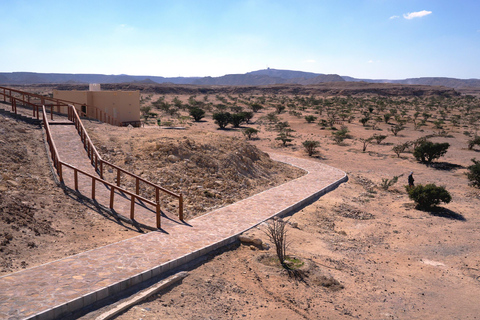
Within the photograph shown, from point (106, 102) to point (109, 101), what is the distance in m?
0.25

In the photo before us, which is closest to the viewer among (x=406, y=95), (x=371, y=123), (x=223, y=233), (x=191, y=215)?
(x=223, y=233)

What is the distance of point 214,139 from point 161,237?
10.1 meters

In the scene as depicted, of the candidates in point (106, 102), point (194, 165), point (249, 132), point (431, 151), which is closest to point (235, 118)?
point (249, 132)

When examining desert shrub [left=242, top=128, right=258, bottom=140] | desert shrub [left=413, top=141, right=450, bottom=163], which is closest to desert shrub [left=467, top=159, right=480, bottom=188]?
desert shrub [left=413, top=141, right=450, bottom=163]

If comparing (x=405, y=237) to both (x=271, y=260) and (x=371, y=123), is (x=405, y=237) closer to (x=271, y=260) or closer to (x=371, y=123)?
(x=271, y=260)

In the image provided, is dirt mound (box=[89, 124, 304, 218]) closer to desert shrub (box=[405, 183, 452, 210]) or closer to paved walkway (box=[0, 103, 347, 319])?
paved walkway (box=[0, 103, 347, 319])

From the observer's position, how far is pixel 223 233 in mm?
9555

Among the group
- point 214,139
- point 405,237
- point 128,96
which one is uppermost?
point 128,96

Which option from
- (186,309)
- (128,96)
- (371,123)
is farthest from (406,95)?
(186,309)

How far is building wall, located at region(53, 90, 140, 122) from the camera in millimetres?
24281

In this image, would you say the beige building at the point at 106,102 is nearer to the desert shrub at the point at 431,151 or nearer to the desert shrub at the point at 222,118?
the desert shrub at the point at 222,118

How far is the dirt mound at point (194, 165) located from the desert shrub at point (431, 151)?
9677mm

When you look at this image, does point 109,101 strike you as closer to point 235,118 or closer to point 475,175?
point 235,118

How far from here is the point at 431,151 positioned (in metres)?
23.1
